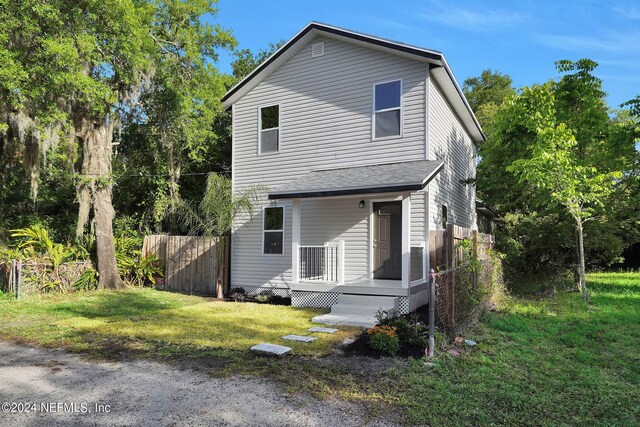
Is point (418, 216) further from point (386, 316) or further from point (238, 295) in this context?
point (238, 295)

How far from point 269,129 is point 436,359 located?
28.0ft

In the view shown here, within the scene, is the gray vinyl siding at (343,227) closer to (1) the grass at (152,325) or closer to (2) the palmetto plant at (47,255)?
(1) the grass at (152,325)

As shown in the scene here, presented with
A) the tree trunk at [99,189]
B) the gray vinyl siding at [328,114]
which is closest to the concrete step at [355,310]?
the gray vinyl siding at [328,114]

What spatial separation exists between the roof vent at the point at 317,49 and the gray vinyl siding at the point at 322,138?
4.6 inches

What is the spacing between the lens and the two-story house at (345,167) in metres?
9.45

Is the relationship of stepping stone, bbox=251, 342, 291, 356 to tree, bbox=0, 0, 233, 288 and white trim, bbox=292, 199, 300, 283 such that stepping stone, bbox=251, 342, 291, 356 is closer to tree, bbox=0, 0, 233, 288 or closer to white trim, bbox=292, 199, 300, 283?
white trim, bbox=292, 199, 300, 283

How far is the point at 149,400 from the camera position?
4.16 meters

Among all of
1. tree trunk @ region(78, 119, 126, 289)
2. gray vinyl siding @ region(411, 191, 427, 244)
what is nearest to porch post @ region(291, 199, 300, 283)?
gray vinyl siding @ region(411, 191, 427, 244)

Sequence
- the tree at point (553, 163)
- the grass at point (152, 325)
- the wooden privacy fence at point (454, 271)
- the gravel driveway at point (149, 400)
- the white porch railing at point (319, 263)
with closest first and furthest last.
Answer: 1. the gravel driveway at point (149, 400)
2. the grass at point (152, 325)
3. the wooden privacy fence at point (454, 271)
4. the white porch railing at point (319, 263)
5. the tree at point (553, 163)

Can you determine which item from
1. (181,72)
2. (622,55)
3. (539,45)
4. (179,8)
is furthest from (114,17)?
(622,55)

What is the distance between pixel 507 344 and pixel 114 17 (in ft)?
42.4

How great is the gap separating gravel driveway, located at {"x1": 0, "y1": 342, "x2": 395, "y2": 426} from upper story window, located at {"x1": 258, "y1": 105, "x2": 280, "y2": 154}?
7.93 meters

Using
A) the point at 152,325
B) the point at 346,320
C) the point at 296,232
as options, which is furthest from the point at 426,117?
the point at 152,325

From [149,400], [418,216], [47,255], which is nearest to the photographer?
[149,400]
